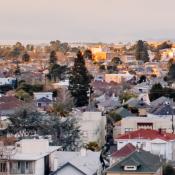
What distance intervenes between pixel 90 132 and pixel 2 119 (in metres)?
5.14

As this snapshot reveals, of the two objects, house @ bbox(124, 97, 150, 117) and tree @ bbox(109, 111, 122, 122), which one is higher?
tree @ bbox(109, 111, 122, 122)

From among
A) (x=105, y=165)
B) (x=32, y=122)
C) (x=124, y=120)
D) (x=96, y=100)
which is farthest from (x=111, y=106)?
(x=105, y=165)

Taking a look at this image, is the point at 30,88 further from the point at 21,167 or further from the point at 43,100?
the point at 21,167

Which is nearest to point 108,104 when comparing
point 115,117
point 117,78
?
point 115,117

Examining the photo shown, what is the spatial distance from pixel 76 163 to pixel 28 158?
1.65 m

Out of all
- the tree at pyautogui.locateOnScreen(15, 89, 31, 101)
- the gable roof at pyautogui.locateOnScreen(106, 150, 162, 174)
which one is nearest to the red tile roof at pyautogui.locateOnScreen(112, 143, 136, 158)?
the gable roof at pyautogui.locateOnScreen(106, 150, 162, 174)

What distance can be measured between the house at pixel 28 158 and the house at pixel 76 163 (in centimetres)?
35

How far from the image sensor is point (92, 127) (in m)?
43.2

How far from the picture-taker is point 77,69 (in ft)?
232

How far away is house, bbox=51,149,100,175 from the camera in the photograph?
27250 mm

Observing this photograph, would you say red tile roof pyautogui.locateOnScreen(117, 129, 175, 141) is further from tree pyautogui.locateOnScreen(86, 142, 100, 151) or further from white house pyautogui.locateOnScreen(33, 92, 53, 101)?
white house pyautogui.locateOnScreen(33, 92, 53, 101)

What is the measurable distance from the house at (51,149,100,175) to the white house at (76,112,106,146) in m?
10.4

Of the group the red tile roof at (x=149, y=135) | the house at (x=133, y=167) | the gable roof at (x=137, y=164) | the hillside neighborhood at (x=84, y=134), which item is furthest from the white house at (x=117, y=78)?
the house at (x=133, y=167)

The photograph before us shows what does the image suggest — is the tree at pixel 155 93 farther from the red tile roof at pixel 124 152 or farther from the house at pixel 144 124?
the red tile roof at pixel 124 152
